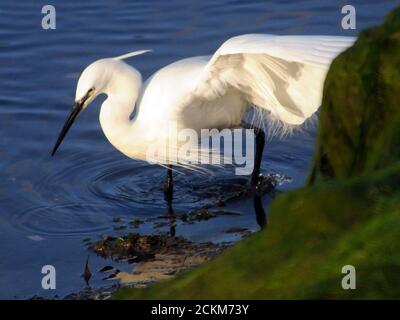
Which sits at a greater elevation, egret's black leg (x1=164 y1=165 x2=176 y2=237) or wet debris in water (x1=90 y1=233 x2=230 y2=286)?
wet debris in water (x1=90 y1=233 x2=230 y2=286)

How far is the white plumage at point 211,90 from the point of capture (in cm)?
755

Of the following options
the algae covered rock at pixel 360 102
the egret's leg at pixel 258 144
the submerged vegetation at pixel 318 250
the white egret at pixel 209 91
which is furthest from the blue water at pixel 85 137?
the submerged vegetation at pixel 318 250

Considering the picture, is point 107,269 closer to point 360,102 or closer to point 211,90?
point 211,90

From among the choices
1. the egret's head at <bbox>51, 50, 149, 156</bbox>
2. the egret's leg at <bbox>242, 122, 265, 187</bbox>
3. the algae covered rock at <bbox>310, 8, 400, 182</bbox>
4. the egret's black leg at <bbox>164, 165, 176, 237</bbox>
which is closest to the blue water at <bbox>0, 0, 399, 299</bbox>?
the egret's black leg at <bbox>164, 165, 176, 237</bbox>

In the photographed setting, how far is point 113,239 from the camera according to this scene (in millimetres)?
7512

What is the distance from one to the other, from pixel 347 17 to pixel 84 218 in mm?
3979

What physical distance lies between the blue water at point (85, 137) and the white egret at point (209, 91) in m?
0.38

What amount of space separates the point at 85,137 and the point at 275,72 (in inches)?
102

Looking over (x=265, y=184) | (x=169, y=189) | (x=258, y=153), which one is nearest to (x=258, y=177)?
(x=265, y=184)

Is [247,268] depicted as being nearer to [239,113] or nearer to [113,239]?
[113,239]

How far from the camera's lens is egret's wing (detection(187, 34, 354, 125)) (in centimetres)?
736

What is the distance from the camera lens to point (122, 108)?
8.70 m

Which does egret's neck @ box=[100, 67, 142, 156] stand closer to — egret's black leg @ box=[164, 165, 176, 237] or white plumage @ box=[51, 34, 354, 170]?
white plumage @ box=[51, 34, 354, 170]

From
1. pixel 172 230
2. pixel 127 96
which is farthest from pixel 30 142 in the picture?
A: pixel 172 230
